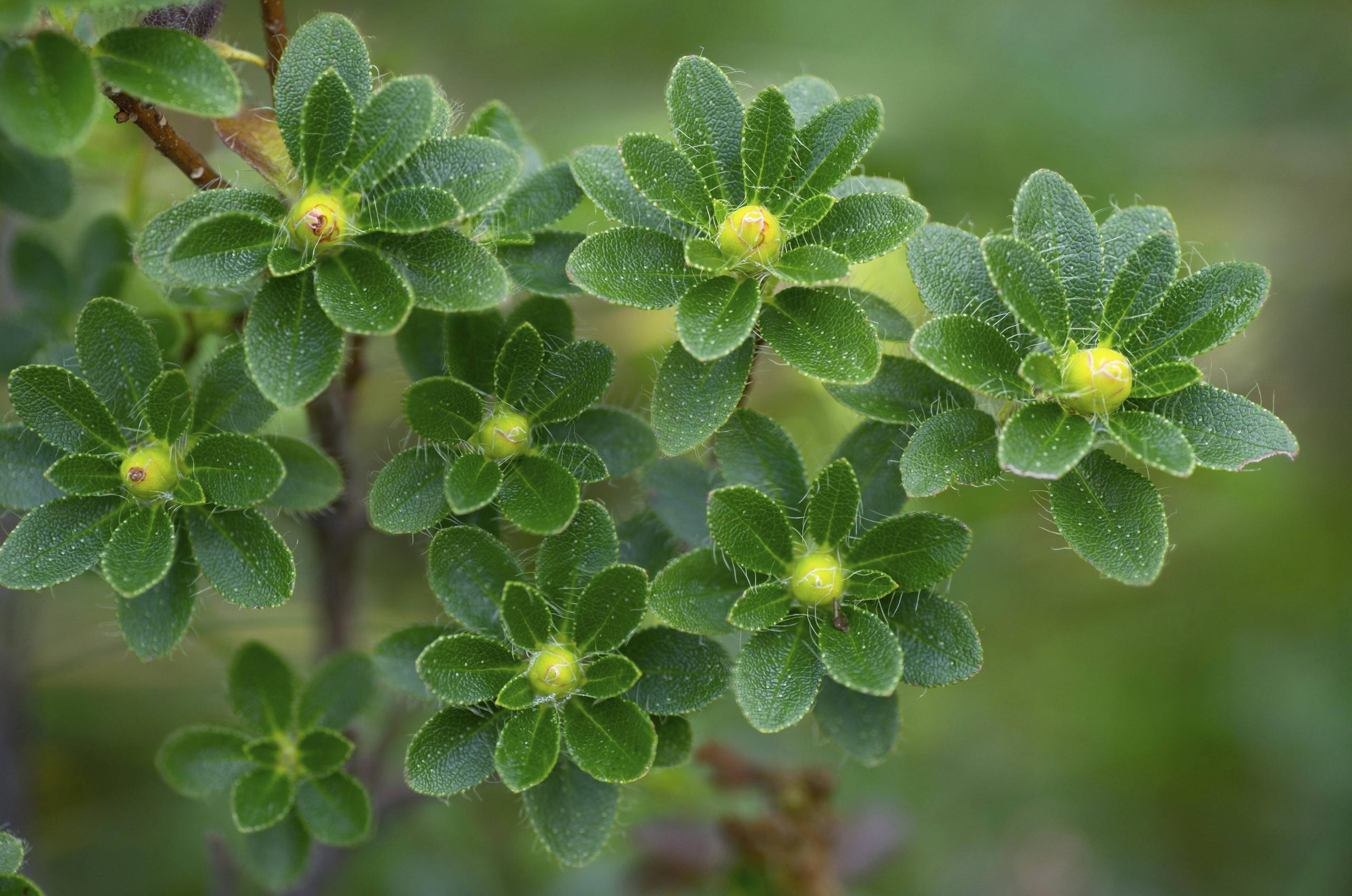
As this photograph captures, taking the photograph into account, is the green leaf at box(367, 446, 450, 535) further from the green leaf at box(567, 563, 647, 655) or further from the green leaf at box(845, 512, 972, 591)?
the green leaf at box(845, 512, 972, 591)

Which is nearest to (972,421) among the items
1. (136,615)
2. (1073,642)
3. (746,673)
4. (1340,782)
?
(746,673)

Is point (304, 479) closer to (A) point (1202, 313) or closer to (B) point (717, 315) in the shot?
(B) point (717, 315)

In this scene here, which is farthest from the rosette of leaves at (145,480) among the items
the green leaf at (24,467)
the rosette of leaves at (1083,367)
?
the rosette of leaves at (1083,367)

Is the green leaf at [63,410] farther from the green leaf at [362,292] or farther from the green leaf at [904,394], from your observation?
the green leaf at [904,394]

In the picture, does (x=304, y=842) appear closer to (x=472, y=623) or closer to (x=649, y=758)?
(x=472, y=623)

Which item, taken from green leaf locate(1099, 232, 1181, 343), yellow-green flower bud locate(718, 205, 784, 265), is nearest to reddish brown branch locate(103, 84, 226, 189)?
yellow-green flower bud locate(718, 205, 784, 265)

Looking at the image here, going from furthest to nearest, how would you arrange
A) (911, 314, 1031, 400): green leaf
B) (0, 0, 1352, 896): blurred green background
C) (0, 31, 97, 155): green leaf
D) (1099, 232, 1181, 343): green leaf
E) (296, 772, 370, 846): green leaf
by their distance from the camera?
(0, 0, 1352, 896): blurred green background, (296, 772, 370, 846): green leaf, (1099, 232, 1181, 343): green leaf, (911, 314, 1031, 400): green leaf, (0, 31, 97, 155): green leaf
